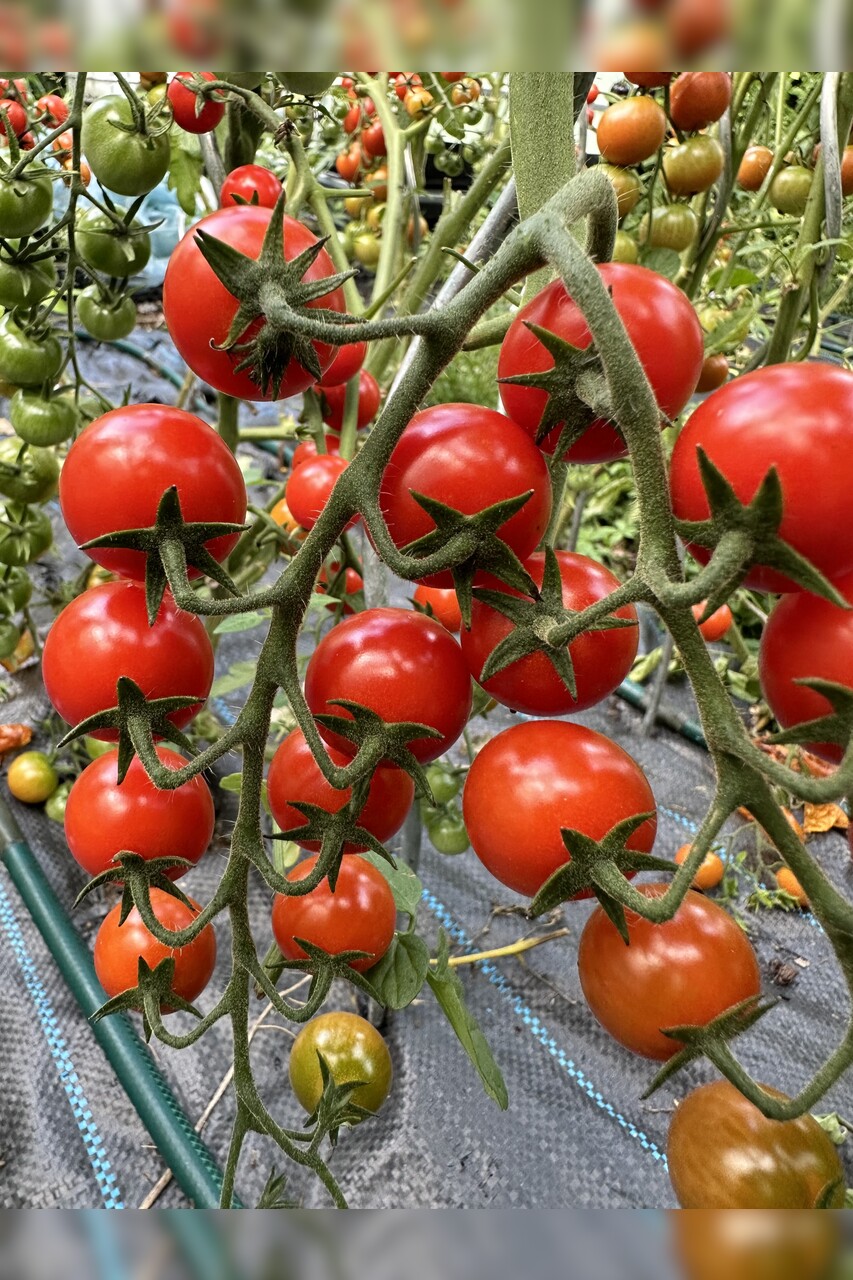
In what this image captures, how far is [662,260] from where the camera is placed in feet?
3.01

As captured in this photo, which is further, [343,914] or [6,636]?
[6,636]

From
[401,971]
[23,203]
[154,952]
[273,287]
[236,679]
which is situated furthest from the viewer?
[236,679]

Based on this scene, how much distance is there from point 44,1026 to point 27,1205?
219 millimetres

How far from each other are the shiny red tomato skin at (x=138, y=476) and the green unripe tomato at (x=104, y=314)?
0.53 m

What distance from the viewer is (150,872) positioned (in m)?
0.40

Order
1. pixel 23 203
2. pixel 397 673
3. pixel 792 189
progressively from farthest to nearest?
1. pixel 792 189
2. pixel 23 203
3. pixel 397 673

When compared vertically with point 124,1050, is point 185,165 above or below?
above

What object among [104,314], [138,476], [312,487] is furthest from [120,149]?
[138,476]

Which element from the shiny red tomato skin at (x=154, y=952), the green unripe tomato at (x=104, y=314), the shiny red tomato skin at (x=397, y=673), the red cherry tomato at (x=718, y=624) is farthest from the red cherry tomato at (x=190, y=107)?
the red cherry tomato at (x=718, y=624)

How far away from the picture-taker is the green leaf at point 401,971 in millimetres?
619

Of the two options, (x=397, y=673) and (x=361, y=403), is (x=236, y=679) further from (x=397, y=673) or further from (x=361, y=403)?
(x=397, y=673)

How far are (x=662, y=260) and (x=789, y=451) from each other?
0.70 metres

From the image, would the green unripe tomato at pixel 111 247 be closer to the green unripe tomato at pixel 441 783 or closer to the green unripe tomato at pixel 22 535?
the green unripe tomato at pixel 22 535

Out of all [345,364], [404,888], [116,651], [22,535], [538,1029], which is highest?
[345,364]
